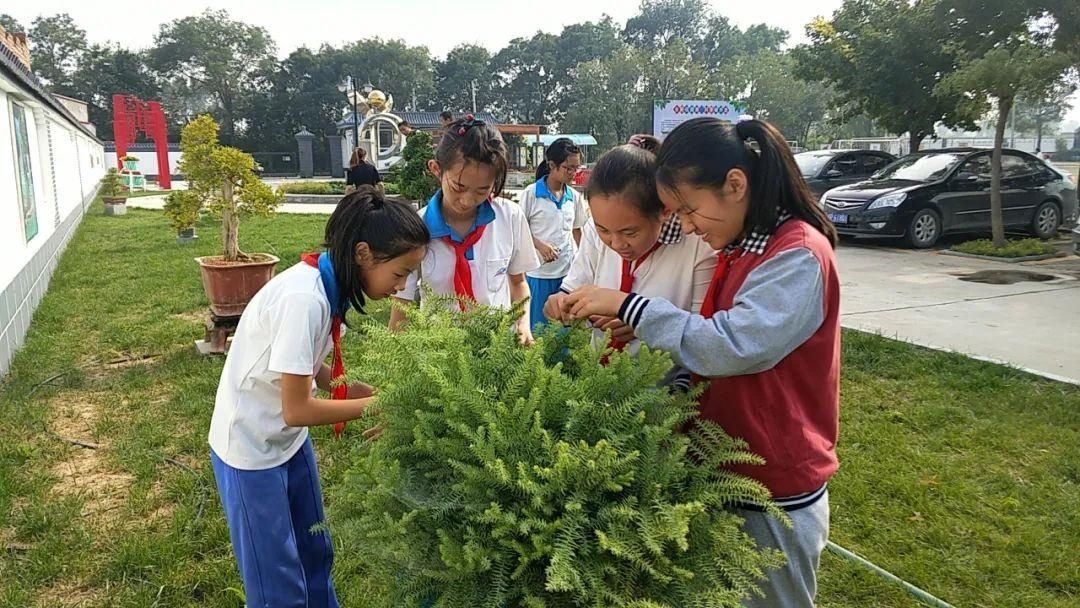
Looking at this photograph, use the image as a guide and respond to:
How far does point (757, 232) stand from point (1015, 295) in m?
7.31

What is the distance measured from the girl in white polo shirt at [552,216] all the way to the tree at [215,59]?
168 feet

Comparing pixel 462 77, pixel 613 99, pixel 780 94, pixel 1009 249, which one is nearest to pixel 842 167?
pixel 1009 249

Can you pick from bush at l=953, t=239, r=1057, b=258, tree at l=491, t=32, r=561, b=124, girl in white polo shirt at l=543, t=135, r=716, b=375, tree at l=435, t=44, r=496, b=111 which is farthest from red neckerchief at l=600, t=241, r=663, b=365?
tree at l=491, t=32, r=561, b=124

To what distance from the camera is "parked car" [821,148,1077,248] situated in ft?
34.7

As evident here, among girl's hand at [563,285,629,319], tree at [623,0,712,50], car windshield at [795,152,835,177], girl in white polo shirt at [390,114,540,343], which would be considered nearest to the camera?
girl's hand at [563,285,629,319]

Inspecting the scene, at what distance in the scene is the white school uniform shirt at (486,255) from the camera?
8.12 ft

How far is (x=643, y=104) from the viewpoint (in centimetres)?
4625

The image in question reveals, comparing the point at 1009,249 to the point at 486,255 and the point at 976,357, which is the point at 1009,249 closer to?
the point at 976,357

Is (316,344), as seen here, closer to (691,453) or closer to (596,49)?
(691,453)

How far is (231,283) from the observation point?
17.9 ft

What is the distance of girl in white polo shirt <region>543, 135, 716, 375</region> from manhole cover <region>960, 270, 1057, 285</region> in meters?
7.70

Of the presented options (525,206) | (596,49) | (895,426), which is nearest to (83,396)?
(525,206)

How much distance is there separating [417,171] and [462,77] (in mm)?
52283

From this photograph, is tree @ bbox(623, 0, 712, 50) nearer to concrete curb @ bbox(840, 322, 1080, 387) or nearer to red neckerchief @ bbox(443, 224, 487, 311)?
concrete curb @ bbox(840, 322, 1080, 387)
